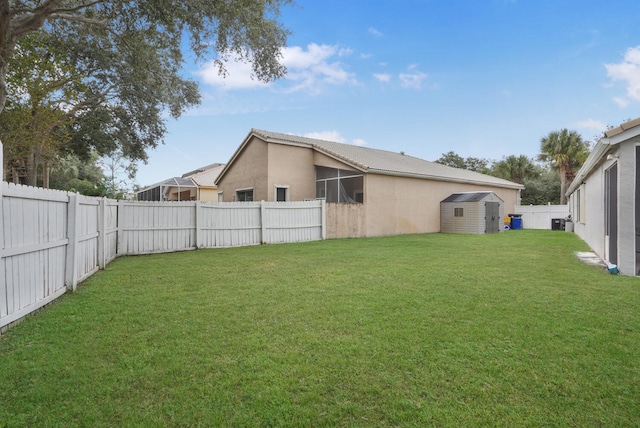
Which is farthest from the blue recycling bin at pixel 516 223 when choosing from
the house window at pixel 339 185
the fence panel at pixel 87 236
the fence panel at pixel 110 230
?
the fence panel at pixel 87 236

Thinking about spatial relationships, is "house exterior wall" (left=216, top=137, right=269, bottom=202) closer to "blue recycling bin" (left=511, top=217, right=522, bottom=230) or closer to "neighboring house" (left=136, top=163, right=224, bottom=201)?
"neighboring house" (left=136, top=163, right=224, bottom=201)

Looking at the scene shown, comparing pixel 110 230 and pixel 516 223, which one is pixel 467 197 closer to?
pixel 516 223

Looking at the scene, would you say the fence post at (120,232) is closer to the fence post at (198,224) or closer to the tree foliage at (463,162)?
the fence post at (198,224)

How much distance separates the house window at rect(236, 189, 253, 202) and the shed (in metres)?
10.8

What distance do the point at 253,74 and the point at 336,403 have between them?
31.7 feet

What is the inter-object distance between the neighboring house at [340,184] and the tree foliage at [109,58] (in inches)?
195

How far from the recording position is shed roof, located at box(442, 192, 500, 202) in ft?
57.4

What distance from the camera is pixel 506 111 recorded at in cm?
2031

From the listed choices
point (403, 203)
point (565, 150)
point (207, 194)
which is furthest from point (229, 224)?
point (565, 150)

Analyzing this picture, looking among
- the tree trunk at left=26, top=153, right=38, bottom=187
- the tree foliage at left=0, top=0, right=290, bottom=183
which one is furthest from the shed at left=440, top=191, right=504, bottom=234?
the tree trunk at left=26, top=153, right=38, bottom=187

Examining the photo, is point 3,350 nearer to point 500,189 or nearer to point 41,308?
point 41,308

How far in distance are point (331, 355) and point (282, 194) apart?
1390 centimetres

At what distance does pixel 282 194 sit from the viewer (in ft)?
54.1

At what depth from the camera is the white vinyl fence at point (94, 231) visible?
3670 mm
